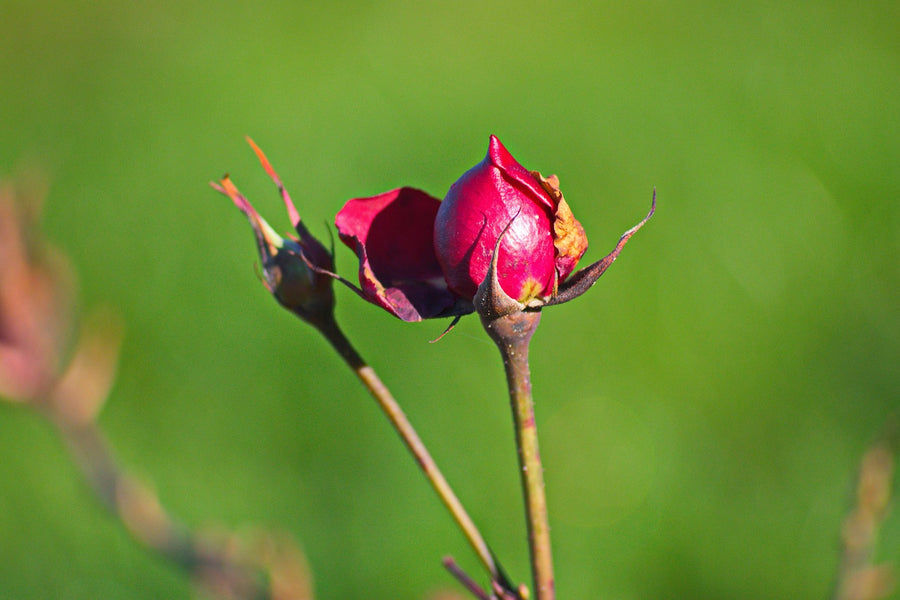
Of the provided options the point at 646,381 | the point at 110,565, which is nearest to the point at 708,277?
the point at 646,381

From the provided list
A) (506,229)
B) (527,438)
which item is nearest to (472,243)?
(506,229)

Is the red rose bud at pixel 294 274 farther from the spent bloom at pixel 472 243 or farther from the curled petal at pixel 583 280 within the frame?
the curled petal at pixel 583 280

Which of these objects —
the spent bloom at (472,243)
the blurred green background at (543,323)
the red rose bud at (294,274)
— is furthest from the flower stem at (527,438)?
the blurred green background at (543,323)

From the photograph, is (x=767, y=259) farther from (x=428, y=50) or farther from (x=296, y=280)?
(x=296, y=280)

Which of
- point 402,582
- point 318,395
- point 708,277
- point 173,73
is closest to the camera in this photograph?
point 402,582

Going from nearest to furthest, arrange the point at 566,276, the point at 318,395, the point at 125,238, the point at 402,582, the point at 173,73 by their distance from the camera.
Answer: the point at 566,276
the point at 402,582
the point at 318,395
the point at 125,238
the point at 173,73

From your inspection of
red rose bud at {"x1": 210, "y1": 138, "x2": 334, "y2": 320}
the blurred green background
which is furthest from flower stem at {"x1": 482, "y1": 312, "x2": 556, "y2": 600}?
the blurred green background

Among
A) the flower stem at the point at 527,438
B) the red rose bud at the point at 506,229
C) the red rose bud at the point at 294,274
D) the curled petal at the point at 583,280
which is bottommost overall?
the flower stem at the point at 527,438
